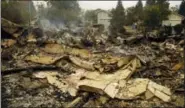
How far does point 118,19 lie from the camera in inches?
501

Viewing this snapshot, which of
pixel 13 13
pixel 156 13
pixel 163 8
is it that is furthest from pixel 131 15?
pixel 13 13

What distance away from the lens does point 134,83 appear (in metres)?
4.39

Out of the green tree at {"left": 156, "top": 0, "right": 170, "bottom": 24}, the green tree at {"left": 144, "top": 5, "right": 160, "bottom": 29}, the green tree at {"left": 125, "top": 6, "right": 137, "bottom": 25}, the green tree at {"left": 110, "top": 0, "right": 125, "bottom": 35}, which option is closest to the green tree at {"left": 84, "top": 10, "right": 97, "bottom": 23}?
the green tree at {"left": 110, "top": 0, "right": 125, "bottom": 35}

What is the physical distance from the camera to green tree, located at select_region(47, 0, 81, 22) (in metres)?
17.6

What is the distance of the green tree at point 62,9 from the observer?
1762 cm

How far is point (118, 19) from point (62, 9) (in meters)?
6.59

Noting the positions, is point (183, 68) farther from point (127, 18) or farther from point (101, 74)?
point (127, 18)

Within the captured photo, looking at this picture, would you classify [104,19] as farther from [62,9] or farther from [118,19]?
[62,9]

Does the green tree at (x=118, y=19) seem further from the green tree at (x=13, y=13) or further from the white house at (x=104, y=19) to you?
the green tree at (x=13, y=13)

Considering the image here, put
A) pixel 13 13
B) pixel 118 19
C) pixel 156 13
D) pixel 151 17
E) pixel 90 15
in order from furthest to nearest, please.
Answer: pixel 90 15 < pixel 118 19 < pixel 13 13 < pixel 151 17 < pixel 156 13

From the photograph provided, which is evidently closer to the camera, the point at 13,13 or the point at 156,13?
the point at 156,13

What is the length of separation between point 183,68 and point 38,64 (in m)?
3.38

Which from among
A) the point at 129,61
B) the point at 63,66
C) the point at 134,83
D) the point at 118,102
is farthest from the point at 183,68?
the point at 63,66

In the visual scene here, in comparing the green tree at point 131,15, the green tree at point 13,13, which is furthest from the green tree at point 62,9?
the green tree at point 131,15
